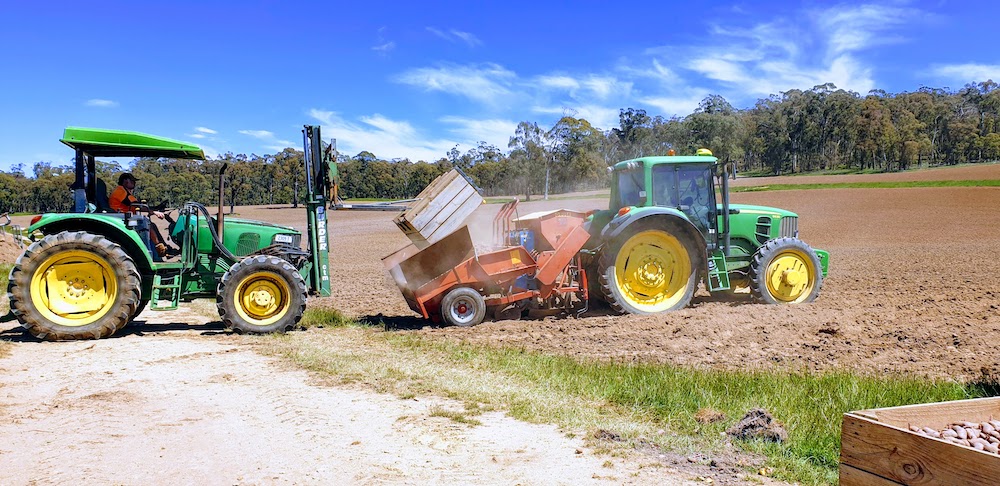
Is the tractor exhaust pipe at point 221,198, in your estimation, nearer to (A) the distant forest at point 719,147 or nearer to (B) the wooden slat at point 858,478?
(B) the wooden slat at point 858,478

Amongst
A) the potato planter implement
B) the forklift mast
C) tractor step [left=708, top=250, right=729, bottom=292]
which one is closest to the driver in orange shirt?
the forklift mast

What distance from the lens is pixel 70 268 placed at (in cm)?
874

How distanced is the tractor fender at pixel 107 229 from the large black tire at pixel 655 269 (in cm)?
647

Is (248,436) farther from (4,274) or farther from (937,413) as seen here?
(4,274)

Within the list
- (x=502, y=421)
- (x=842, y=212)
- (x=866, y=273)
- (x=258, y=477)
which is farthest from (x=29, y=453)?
(x=842, y=212)

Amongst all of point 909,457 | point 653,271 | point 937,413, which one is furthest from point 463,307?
point 909,457

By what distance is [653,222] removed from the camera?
34.1ft

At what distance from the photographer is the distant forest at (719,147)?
62.2 m

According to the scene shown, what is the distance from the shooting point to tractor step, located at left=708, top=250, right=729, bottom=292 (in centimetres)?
1083

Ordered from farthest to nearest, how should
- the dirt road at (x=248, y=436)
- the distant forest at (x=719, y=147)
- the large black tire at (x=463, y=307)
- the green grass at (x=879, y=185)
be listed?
the distant forest at (x=719, y=147)
the green grass at (x=879, y=185)
the large black tire at (x=463, y=307)
the dirt road at (x=248, y=436)

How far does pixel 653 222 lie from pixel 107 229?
7.43 meters

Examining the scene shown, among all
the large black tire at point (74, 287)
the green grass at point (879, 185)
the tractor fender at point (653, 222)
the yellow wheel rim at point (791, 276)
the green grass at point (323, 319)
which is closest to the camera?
the large black tire at point (74, 287)

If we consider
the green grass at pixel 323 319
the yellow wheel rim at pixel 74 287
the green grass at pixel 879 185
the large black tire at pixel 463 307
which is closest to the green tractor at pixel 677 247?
the large black tire at pixel 463 307

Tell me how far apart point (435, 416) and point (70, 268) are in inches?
235
